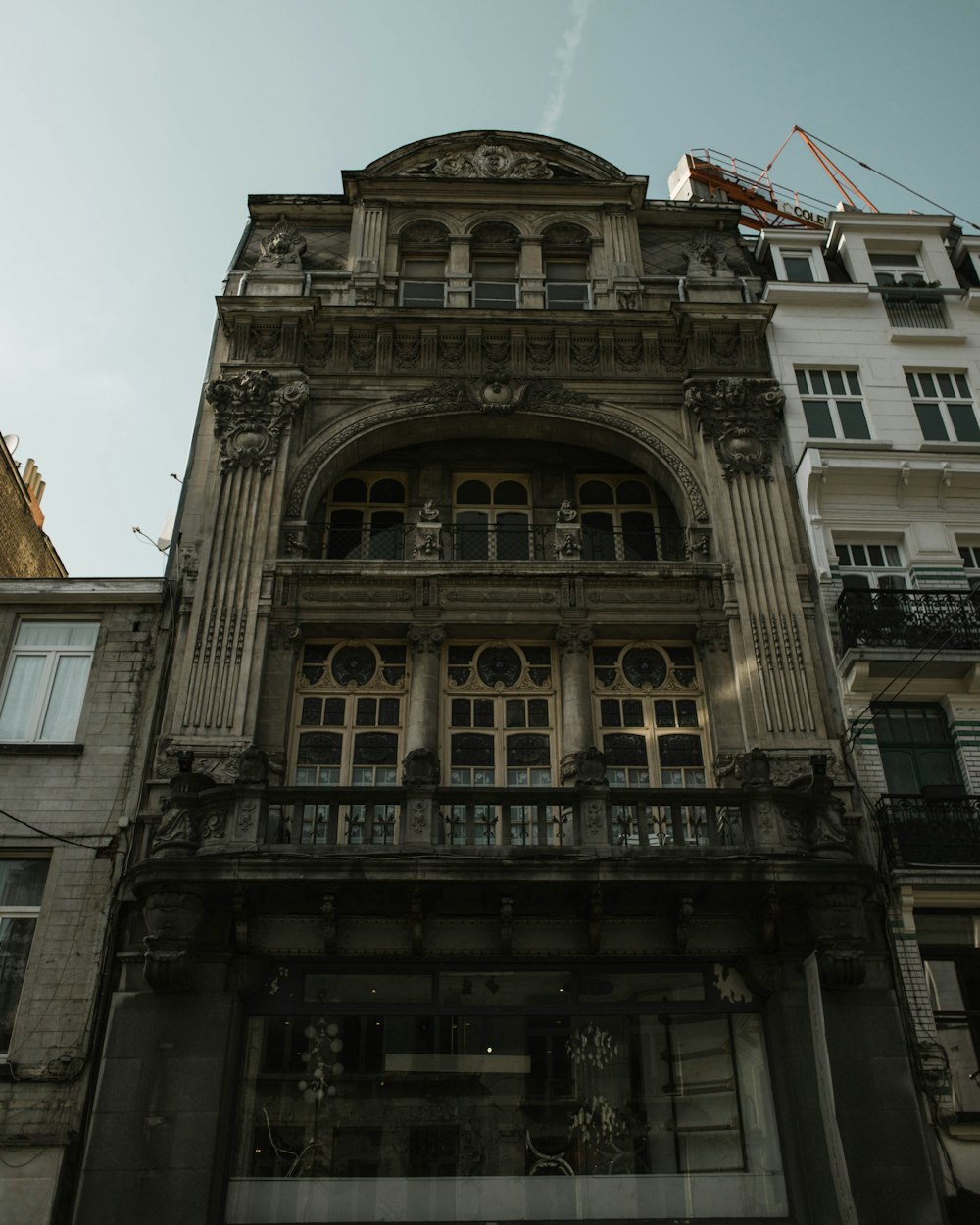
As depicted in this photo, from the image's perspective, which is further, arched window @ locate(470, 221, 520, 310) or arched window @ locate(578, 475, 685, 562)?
arched window @ locate(470, 221, 520, 310)

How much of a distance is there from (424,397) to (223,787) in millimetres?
9394

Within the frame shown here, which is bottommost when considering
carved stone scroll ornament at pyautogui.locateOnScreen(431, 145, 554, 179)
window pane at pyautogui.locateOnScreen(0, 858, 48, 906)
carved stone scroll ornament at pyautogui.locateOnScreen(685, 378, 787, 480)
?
window pane at pyautogui.locateOnScreen(0, 858, 48, 906)

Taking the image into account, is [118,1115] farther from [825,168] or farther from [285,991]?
[825,168]

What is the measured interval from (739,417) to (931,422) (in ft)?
13.0

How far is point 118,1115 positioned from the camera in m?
13.5

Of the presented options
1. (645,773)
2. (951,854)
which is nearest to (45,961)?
(645,773)

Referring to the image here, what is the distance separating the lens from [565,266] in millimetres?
24062

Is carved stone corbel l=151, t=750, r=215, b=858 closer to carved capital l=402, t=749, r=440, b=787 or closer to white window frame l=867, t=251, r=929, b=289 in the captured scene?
carved capital l=402, t=749, r=440, b=787

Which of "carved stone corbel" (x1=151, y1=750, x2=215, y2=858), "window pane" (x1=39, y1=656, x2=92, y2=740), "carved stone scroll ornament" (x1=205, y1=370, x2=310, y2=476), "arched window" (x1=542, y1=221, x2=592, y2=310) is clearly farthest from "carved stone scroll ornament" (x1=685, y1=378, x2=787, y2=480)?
"window pane" (x1=39, y1=656, x2=92, y2=740)

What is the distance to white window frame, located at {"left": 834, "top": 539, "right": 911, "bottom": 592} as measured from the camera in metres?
18.9

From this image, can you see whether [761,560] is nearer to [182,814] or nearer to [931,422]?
[931,422]

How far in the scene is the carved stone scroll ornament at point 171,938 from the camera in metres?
14.0

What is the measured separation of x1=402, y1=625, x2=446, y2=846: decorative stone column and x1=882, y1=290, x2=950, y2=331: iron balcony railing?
12.2 metres

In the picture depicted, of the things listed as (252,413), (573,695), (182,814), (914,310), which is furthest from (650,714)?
(914,310)
